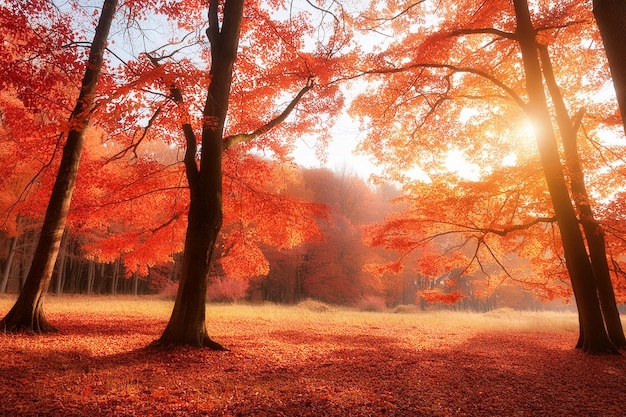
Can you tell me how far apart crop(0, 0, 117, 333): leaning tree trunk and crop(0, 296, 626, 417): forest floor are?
628 millimetres

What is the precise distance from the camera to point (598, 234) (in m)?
8.79

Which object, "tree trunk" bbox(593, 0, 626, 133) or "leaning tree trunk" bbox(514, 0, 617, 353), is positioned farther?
"leaning tree trunk" bbox(514, 0, 617, 353)

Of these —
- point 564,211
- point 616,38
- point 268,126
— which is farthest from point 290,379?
point 564,211

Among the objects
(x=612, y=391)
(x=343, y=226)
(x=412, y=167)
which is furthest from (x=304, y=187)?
(x=612, y=391)

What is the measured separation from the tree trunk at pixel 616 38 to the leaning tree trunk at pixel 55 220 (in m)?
7.66

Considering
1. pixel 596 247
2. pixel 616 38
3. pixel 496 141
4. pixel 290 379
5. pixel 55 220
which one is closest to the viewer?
pixel 616 38

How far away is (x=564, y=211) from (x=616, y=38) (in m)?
5.88

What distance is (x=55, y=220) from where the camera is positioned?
7.54 m

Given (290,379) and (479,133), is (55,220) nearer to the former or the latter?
(290,379)

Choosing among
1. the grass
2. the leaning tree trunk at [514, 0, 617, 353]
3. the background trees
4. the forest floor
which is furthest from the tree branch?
the grass

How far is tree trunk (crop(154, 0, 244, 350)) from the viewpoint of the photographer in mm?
6363

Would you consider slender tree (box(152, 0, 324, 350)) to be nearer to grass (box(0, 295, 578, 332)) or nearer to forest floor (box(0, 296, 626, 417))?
forest floor (box(0, 296, 626, 417))

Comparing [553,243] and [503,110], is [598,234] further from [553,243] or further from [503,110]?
[503,110]

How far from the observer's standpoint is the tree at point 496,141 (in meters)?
8.52
